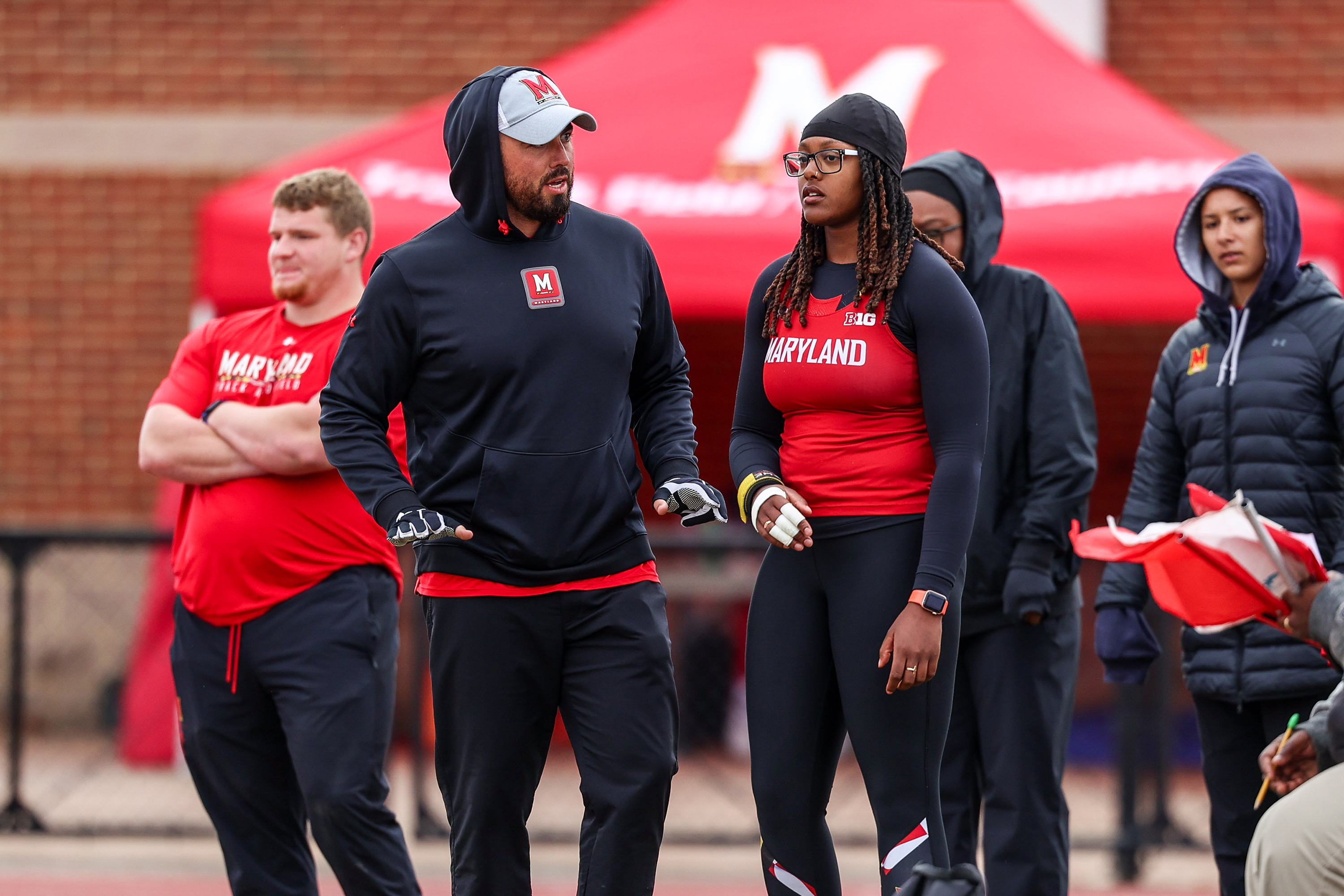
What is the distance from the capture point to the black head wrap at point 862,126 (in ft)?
11.0

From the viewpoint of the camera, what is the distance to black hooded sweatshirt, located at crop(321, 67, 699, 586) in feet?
10.5

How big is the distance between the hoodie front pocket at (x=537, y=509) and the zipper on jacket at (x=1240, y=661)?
1639 millimetres

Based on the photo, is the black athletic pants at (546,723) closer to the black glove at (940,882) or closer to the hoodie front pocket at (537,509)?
the hoodie front pocket at (537,509)

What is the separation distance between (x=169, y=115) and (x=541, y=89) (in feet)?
22.8

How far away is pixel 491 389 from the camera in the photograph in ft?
10.6

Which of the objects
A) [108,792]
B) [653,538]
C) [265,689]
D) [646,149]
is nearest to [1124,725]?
[653,538]

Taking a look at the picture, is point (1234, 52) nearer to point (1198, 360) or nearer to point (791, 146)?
point (791, 146)

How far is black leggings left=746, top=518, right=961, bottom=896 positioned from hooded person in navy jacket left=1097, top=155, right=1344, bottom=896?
2.90ft

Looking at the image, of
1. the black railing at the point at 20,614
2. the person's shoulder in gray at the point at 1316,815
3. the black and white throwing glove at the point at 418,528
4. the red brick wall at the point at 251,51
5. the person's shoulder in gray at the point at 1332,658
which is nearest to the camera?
the person's shoulder in gray at the point at 1316,815

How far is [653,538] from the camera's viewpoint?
22.6ft

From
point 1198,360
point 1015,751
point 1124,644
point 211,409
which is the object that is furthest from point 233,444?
point 1198,360

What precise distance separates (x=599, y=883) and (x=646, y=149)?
15.3 feet

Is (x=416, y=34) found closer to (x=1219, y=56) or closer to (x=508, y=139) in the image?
(x=1219, y=56)

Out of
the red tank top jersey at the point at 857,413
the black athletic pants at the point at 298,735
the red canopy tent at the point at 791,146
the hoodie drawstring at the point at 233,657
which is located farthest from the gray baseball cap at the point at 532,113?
the red canopy tent at the point at 791,146
